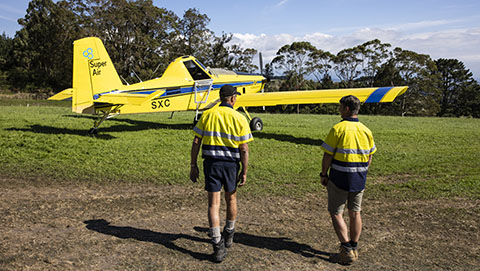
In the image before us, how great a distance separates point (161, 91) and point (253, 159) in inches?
218

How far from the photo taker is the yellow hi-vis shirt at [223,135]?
4.48m

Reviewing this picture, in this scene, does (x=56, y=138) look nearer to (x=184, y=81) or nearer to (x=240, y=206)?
(x=184, y=81)

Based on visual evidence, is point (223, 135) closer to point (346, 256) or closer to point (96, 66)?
point (346, 256)

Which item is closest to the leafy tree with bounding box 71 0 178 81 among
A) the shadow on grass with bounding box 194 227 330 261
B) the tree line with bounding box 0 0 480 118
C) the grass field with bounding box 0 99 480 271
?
the tree line with bounding box 0 0 480 118

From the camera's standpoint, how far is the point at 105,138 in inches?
487

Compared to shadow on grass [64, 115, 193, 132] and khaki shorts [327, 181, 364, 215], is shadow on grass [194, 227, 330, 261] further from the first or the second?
shadow on grass [64, 115, 193, 132]

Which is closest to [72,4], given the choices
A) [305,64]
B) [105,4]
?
[105,4]

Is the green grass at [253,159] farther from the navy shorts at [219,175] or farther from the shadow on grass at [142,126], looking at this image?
the navy shorts at [219,175]

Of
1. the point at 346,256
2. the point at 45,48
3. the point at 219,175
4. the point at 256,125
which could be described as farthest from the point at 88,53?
the point at 45,48

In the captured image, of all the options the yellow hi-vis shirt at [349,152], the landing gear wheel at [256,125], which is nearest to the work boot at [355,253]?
the yellow hi-vis shirt at [349,152]

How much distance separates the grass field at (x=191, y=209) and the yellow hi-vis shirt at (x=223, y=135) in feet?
4.32

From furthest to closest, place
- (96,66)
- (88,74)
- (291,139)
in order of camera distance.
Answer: (291,139) → (96,66) → (88,74)

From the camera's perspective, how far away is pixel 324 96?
14.9 metres

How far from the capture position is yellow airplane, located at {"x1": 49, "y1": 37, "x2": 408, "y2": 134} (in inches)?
488
